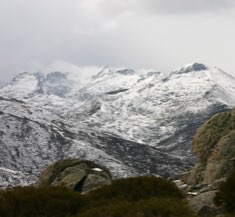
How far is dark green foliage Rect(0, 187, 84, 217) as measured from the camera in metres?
16.1

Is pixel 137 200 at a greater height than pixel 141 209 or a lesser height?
greater

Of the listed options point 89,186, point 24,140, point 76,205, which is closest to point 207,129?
point 89,186

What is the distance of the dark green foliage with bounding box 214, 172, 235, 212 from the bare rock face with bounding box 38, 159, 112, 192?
14.5 m

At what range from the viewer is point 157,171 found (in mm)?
164750

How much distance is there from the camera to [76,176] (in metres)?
34.9

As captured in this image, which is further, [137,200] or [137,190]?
[137,190]

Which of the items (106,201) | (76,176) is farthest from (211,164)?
(106,201)

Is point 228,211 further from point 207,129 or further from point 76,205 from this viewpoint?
point 207,129

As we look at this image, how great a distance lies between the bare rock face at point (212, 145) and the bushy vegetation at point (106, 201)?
9.83 meters

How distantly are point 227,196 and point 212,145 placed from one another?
57.5ft

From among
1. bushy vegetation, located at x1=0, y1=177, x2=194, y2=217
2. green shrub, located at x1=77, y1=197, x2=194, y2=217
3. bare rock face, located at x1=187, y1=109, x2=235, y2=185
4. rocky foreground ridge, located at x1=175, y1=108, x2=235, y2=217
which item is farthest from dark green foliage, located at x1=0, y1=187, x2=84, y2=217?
bare rock face, located at x1=187, y1=109, x2=235, y2=185

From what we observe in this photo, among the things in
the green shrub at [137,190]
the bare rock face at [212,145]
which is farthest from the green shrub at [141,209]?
the bare rock face at [212,145]

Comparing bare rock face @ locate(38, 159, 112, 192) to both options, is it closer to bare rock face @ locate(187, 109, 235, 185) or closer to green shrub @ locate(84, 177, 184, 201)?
bare rock face @ locate(187, 109, 235, 185)

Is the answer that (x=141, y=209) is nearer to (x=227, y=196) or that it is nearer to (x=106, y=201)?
(x=106, y=201)
